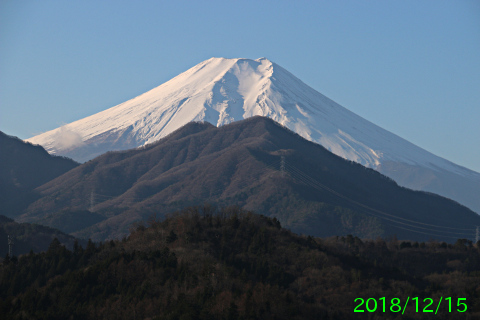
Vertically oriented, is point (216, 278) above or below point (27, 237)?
above

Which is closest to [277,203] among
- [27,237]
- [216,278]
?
[27,237]

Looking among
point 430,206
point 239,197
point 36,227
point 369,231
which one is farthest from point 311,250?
point 430,206

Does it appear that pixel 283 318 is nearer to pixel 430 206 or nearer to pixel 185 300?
pixel 185 300

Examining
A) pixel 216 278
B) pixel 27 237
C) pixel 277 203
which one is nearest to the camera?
pixel 216 278

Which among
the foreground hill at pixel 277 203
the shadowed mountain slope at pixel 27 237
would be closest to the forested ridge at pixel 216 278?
the shadowed mountain slope at pixel 27 237

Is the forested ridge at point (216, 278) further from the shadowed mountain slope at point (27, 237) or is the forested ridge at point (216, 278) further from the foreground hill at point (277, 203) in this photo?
the foreground hill at point (277, 203)

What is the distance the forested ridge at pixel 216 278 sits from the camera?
6134cm

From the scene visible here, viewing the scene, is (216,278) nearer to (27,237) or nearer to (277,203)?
(27,237)

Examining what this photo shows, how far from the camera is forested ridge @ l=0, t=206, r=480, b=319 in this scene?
201 ft

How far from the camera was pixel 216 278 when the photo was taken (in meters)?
65.8

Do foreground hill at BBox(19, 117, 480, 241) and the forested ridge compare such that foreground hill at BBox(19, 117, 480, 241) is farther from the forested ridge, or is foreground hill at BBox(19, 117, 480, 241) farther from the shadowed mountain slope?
the forested ridge

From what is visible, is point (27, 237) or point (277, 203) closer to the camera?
point (27, 237)

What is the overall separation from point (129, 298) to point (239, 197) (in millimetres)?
117115

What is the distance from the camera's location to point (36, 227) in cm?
11850
